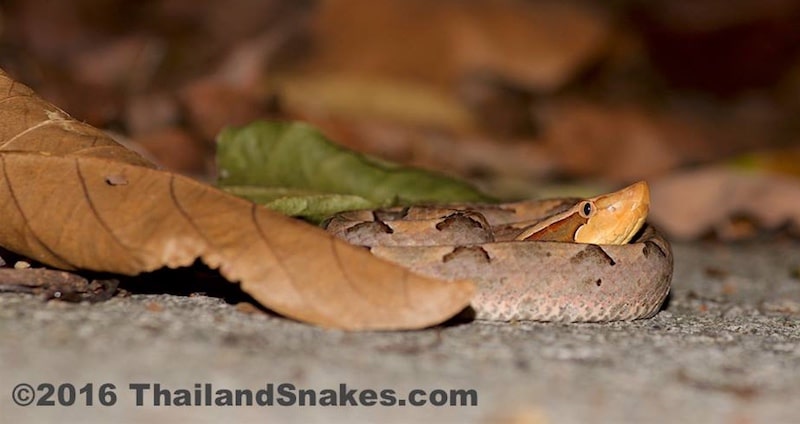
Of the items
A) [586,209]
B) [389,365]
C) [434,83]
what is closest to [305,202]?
[586,209]

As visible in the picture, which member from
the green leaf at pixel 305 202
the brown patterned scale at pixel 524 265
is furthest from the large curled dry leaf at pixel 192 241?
the green leaf at pixel 305 202

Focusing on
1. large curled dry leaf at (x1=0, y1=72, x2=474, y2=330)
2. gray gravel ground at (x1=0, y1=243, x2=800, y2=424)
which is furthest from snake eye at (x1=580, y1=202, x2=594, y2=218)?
large curled dry leaf at (x1=0, y1=72, x2=474, y2=330)

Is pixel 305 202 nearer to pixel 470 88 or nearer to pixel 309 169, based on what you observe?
pixel 309 169

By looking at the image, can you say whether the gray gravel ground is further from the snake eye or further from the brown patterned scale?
the snake eye

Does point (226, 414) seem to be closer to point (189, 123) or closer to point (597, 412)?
point (597, 412)

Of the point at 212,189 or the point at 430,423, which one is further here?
the point at 212,189

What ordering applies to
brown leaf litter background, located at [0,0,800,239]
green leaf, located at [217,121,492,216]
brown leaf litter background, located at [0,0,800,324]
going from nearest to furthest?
green leaf, located at [217,121,492,216] < brown leaf litter background, located at [0,0,800,324] < brown leaf litter background, located at [0,0,800,239]

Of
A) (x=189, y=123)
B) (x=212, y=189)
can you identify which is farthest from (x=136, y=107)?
(x=212, y=189)
